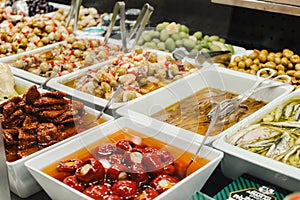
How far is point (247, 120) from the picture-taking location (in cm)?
129

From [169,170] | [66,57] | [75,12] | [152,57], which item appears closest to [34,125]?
[169,170]

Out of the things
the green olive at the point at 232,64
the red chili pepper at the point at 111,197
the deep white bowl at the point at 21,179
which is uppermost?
the green olive at the point at 232,64

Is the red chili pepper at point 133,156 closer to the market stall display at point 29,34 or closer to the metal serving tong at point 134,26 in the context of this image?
the metal serving tong at point 134,26

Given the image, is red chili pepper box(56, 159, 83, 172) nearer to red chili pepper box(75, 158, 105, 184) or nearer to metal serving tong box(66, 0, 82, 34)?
red chili pepper box(75, 158, 105, 184)

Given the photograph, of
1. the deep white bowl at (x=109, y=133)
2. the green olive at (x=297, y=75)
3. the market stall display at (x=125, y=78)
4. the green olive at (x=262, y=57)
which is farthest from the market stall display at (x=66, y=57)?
the green olive at (x=297, y=75)

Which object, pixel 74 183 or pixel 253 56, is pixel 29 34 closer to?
pixel 253 56

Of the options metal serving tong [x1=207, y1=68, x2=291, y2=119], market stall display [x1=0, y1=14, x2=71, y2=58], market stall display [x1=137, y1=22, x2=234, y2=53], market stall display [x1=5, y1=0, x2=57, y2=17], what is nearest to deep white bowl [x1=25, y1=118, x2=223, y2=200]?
metal serving tong [x1=207, y1=68, x2=291, y2=119]

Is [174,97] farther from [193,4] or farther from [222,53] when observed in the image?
[193,4]

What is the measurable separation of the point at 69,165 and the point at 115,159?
11 cm

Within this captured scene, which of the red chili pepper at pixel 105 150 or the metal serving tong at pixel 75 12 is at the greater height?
the metal serving tong at pixel 75 12

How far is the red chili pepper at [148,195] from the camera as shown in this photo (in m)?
0.96

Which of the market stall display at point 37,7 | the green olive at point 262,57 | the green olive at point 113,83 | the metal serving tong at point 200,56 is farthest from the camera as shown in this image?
the market stall display at point 37,7

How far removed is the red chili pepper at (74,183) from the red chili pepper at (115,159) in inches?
3.6

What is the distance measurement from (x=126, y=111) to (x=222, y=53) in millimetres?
742
